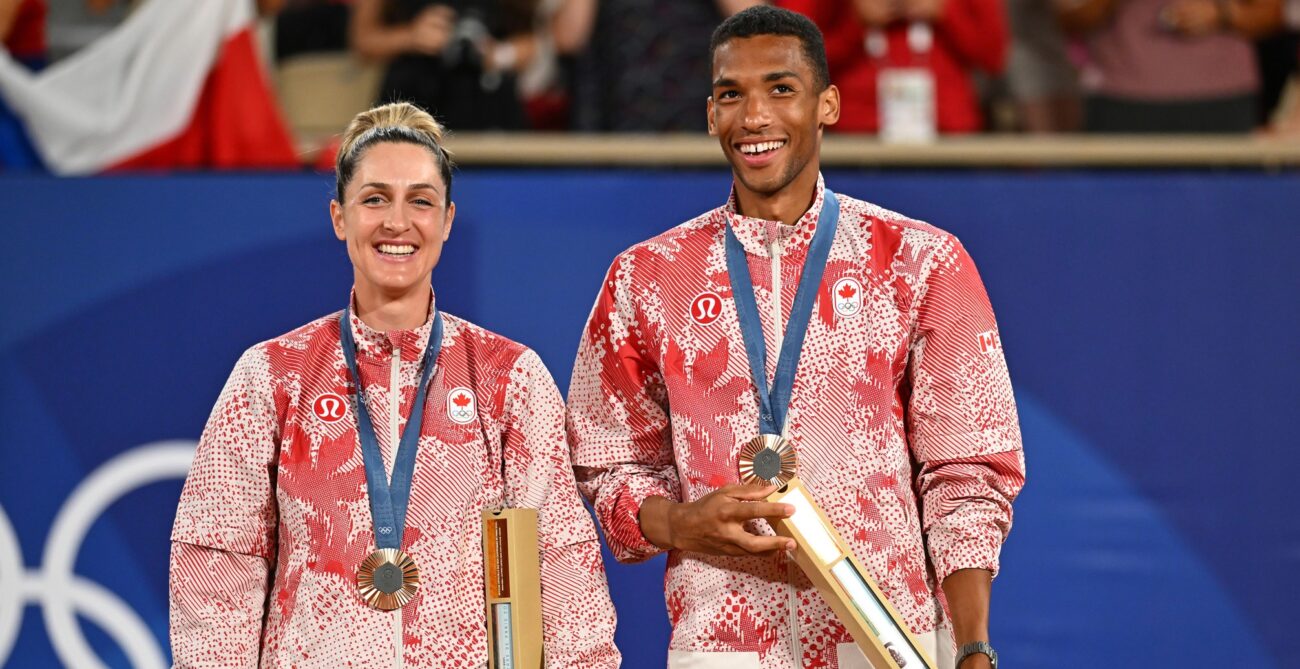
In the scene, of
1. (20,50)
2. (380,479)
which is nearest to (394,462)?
(380,479)

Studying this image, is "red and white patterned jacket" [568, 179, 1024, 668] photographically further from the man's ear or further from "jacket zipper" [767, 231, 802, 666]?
the man's ear

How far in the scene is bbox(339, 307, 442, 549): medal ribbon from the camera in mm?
2869

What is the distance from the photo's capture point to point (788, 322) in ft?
9.74

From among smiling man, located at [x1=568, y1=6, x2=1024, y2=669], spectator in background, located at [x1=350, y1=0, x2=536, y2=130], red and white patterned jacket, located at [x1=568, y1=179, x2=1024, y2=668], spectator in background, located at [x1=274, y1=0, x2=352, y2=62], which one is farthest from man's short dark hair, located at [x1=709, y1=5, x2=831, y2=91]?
spectator in background, located at [x1=274, y1=0, x2=352, y2=62]

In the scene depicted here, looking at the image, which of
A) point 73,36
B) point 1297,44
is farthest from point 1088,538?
point 73,36

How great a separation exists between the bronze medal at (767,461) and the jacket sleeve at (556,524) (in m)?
0.35

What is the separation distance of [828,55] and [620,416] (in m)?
2.24

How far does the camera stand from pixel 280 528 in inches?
115

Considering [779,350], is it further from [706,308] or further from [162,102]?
[162,102]

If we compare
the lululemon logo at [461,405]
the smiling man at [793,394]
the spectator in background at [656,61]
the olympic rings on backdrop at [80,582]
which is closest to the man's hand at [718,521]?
the smiling man at [793,394]

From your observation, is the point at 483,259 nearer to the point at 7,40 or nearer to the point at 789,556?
the point at 7,40

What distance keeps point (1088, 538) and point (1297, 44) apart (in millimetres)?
1951

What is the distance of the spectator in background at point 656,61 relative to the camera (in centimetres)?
487

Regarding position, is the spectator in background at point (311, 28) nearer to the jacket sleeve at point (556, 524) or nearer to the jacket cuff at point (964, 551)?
the jacket sleeve at point (556, 524)
